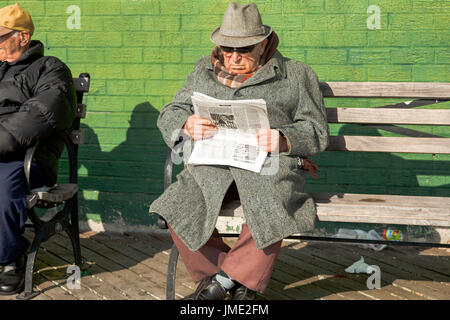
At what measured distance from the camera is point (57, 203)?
4125mm

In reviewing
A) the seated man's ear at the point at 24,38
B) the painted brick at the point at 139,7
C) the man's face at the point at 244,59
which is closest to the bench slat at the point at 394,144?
the man's face at the point at 244,59

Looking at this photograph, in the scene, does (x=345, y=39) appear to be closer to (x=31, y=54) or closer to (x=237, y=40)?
(x=237, y=40)

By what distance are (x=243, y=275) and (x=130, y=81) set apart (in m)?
2.21

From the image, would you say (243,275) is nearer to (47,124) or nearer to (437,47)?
(47,124)

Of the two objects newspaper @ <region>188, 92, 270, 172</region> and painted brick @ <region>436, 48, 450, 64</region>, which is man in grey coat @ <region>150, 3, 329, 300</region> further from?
painted brick @ <region>436, 48, 450, 64</region>

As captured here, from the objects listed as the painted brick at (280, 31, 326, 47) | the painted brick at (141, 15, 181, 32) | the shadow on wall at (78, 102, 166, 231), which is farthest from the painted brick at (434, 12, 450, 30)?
the shadow on wall at (78, 102, 166, 231)

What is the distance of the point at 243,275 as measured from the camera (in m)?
3.45

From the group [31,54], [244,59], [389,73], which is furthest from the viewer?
[389,73]

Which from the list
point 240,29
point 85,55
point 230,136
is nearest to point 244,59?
point 240,29

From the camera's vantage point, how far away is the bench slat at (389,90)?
12.7 feet

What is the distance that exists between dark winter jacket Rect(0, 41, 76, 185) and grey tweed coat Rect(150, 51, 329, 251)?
690 mm

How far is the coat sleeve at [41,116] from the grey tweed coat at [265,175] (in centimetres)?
66

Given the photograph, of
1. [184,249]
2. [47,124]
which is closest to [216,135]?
[184,249]

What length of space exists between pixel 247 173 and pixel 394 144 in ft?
3.08
